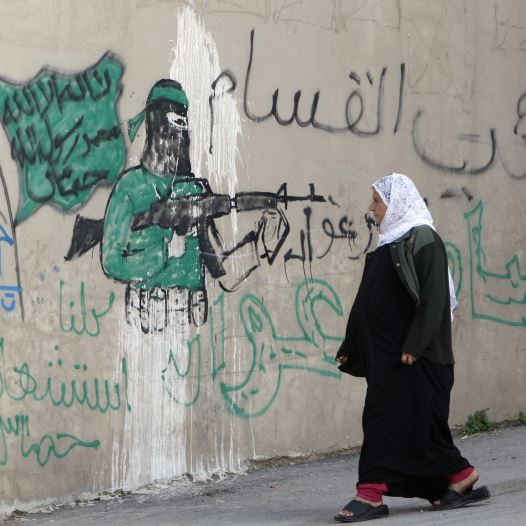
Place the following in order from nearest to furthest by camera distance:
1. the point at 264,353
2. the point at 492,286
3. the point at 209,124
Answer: the point at 209,124, the point at 264,353, the point at 492,286

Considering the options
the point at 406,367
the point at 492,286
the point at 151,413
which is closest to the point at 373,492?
the point at 406,367

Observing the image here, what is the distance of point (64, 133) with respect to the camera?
6324mm

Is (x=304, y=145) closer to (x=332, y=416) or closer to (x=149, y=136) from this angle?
(x=149, y=136)

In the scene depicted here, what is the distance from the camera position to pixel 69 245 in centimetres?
633

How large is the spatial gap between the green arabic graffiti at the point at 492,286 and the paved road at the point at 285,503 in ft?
3.81

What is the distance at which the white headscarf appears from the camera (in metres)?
→ 5.79

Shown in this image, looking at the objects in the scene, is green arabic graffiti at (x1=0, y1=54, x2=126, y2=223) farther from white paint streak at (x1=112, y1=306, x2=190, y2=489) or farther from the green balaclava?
white paint streak at (x1=112, y1=306, x2=190, y2=489)

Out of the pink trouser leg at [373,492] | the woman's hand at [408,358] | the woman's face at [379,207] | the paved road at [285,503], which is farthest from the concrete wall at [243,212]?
the woman's hand at [408,358]

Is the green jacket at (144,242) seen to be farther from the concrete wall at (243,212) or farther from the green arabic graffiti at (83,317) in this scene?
the green arabic graffiti at (83,317)

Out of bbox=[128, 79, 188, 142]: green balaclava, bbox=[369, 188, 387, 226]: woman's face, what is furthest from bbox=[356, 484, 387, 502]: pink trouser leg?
bbox=[128, 79, 188, 142]: green balaclava

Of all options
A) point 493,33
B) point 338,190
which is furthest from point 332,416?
point 493,33

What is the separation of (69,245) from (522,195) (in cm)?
359

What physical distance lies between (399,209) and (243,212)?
1.47m

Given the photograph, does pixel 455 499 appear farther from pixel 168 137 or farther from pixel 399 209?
pixel 168 137
